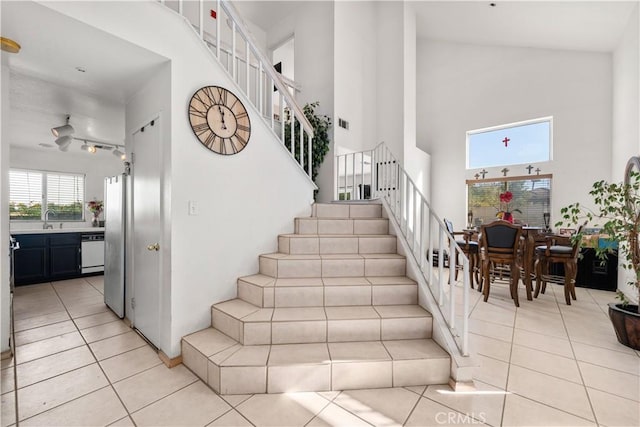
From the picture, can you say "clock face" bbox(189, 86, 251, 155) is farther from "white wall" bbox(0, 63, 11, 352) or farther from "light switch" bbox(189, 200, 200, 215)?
"white wall" bbox(0, 63, 11, 352)

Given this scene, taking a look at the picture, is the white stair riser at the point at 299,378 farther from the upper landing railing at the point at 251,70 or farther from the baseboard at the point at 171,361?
the upper landing railing at the point at 251,70

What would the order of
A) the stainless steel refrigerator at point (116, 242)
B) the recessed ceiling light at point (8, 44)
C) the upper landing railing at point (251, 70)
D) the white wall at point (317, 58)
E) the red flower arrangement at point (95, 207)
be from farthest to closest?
the red flower arrangement at point (95, 207), the white wall at point (317, 58), the stainless steel refrigerator at point (116, 242), the upper landing railing at point (251, 70), the recessed ceiling light at point (8, 44)

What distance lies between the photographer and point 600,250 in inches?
95.6

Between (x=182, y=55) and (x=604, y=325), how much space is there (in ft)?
16.0

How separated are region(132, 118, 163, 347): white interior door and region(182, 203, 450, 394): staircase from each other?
574mm

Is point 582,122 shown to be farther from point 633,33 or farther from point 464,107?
point 464,107

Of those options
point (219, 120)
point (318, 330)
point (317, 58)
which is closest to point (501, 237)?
point (318, 330)

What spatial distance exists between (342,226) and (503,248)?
215 cm

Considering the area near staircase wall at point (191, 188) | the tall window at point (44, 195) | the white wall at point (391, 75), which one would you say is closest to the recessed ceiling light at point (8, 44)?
the area near staircase wall at point (191, 188)

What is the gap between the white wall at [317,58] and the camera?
192 inches

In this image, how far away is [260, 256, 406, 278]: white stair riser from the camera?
8.34 feet

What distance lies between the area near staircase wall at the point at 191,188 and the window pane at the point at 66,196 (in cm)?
425

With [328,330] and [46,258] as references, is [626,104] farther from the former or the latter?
[46,258]

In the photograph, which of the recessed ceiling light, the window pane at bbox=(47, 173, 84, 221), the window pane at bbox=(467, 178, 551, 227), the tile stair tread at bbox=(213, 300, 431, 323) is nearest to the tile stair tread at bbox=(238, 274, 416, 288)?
the tile stair tread at bbox=(213, 300, 431, 323)
